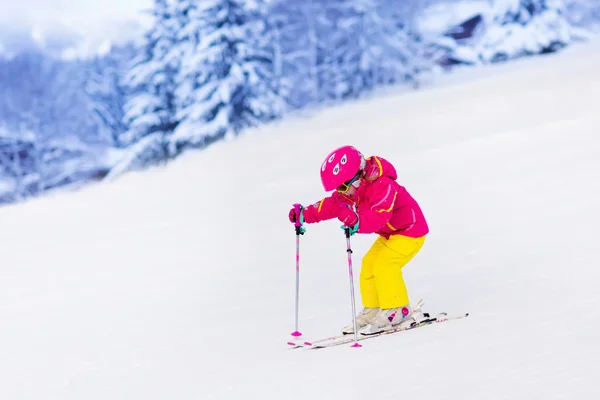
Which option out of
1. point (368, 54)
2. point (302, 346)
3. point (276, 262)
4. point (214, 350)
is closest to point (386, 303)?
point (302, 346)

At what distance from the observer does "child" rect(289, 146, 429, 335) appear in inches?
188

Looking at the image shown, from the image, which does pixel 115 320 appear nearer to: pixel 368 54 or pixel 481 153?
pixel 481 153

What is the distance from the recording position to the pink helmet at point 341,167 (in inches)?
185

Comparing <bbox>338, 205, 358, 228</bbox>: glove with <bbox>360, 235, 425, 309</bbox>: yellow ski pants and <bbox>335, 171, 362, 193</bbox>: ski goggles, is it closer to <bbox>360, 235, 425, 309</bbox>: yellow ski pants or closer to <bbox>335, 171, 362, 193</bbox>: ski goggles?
<bbox>335, 171, 362, 193</bbox>: ski goggles

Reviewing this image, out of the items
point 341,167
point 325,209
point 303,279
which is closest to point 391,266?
point 325,209

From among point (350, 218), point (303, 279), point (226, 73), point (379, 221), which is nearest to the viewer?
point (350, 218)

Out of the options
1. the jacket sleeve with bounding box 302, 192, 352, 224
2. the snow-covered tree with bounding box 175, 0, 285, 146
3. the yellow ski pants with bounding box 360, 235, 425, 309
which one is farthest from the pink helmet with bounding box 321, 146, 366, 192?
the snow-covered tree with bounding box 175, 0, 285, 146

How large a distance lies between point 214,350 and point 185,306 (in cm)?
168

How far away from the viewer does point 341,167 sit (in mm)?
4719

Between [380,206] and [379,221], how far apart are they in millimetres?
109

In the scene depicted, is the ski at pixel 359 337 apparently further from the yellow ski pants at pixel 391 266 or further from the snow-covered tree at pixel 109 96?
the snow-covered tree at pixel 109 96

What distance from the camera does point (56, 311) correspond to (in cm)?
729

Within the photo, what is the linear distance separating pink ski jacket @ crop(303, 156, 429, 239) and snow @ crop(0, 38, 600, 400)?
735mm

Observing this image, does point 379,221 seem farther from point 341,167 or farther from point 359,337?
point 359,337
